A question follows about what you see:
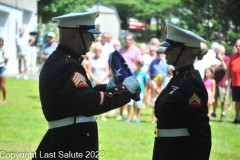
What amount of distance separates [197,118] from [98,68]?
359 inches

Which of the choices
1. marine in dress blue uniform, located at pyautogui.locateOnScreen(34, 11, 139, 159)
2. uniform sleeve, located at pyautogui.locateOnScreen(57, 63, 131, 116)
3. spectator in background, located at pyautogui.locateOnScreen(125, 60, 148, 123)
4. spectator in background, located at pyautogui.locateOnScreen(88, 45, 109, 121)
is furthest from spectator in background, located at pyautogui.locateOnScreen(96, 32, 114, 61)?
uniform sleeve, located at pyautogui.locateOnScreen(57, 63, 131, 116)

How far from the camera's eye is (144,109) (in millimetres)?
16469

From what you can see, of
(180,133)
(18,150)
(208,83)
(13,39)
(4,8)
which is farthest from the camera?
(13,39)

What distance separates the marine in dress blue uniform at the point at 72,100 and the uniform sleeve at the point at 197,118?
21.1 inches

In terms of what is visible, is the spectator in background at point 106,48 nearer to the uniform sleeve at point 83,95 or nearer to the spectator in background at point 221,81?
the spectator in background at point 221,81

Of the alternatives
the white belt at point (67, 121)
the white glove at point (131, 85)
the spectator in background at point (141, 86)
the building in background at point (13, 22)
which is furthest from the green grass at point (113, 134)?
the building in background at point (13, 22)

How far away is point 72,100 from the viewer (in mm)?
4234

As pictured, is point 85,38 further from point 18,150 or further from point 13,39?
point 13,39

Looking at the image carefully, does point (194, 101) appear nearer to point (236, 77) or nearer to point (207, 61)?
point (236, 77)

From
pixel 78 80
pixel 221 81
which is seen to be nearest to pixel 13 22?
pixel 221 81

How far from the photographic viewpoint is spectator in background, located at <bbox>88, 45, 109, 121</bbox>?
1363 centimetres

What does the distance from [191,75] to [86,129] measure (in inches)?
42.6

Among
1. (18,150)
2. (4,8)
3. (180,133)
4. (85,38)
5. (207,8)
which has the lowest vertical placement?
(18,150)

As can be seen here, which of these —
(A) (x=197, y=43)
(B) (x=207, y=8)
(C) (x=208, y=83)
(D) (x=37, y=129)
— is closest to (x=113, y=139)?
(D) (x=37, y=129)
